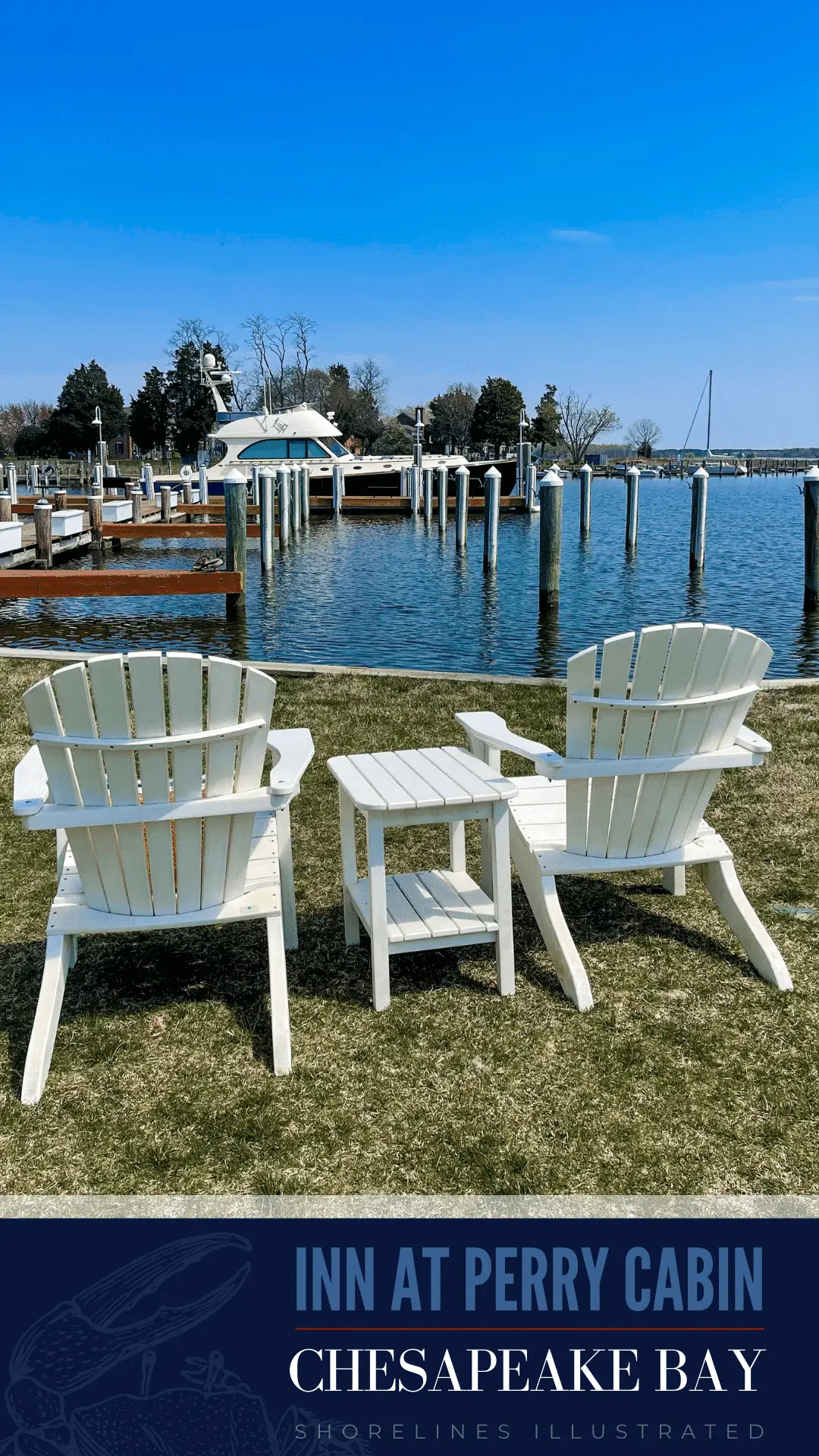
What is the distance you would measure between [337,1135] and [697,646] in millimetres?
1682

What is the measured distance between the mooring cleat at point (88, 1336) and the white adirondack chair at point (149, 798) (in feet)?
2.93

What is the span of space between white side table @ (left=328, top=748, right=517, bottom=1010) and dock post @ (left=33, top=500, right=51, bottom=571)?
16.4 metres

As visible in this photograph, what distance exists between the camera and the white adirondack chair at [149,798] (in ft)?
9.75

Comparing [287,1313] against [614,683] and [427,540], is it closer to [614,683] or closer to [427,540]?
[614,683]

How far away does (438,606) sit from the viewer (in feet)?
56.3

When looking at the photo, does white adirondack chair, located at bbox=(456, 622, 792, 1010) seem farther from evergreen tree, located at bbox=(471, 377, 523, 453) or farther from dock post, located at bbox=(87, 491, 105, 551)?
evergreen tree, located at bbox=(471, 377, 523, 453)

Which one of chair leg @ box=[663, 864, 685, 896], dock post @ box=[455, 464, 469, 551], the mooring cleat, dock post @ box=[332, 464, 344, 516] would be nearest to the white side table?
chair leg @ box=[663, 864, 685, 896]

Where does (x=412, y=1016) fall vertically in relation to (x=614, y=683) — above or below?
below

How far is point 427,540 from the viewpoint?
28.4 meters

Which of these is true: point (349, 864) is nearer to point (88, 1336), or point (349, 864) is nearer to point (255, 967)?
point (255, 967)

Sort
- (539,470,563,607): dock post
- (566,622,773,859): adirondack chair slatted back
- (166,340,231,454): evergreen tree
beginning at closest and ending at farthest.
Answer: (566,622,773,859): adirondack chair slatted back, (539,470,563,607): dock post, (166,340,231,454): evergreen tree

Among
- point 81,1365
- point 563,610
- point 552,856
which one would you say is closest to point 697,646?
point 552,856

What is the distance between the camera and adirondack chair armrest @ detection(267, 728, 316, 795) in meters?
3.20

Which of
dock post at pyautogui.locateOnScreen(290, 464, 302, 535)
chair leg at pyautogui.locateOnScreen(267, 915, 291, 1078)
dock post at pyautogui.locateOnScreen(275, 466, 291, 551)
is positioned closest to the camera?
chair leg at pyautogui.locateOnScreen(267, 915, 291, 1078)
